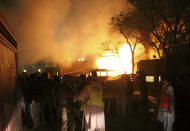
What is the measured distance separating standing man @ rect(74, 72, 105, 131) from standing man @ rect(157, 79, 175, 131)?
5.11 feet

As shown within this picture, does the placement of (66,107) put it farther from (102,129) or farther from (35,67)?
(35,67)

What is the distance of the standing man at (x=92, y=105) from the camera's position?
13.1ft

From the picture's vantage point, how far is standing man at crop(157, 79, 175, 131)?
14.0 feet

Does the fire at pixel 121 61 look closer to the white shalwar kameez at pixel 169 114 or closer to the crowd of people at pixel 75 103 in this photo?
the crowd of people at pixel 75 103

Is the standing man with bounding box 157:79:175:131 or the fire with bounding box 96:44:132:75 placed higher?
the fire with bounding box 96:44:132:75

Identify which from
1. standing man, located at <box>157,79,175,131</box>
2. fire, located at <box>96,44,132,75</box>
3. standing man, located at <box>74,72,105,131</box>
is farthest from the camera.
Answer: fire, located at <box>96,44,132,75</box>

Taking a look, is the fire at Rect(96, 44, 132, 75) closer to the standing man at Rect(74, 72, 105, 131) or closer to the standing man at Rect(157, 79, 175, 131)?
the standing man at Rect(157, 79, 175, 131)

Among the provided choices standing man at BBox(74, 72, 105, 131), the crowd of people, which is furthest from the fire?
standing man at BBox(74, 72, 105, 131)

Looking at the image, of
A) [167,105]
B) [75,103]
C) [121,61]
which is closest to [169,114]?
[167,105]

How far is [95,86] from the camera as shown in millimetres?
4035

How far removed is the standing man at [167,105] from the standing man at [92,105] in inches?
61.3

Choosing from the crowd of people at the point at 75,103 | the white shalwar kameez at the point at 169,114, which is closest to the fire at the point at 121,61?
the crowd of people at the point at 75,103

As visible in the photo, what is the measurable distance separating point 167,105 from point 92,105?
1798 mm

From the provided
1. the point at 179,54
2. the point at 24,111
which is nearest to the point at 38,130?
the point at 24,111
